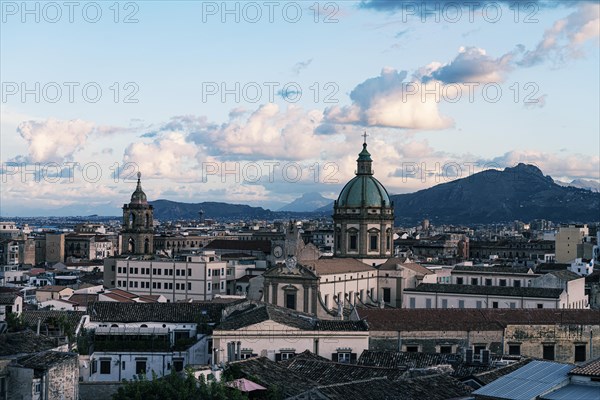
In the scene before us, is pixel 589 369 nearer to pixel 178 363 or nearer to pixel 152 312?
pixel 178 363

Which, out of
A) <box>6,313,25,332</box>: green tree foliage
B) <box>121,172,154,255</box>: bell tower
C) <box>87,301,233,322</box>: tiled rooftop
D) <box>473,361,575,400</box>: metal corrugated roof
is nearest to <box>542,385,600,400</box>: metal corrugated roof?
<box>473,361,575,400</box>: metal corrugated roof

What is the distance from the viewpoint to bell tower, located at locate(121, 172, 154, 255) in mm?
89188

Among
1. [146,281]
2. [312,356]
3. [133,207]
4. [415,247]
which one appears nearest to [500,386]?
[312,356]

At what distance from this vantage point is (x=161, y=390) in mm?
27156

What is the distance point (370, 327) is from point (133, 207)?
49.9 metres

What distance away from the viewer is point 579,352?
1849 inches

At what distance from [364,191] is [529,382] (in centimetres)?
5179

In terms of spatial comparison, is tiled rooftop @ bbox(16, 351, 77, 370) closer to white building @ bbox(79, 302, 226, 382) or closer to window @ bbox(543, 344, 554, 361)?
white building @ bbox(79, 302, 226, 382)

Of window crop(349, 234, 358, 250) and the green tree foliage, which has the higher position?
window crop(349, 234, 358, 250)

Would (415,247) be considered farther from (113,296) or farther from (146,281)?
(113,296)

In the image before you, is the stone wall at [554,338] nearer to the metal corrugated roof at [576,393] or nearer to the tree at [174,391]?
the tree at [174,391]

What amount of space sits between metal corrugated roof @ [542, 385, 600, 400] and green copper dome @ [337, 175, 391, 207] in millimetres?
52016

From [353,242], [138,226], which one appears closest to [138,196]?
[138,226]

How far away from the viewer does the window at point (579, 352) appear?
46844 mm
